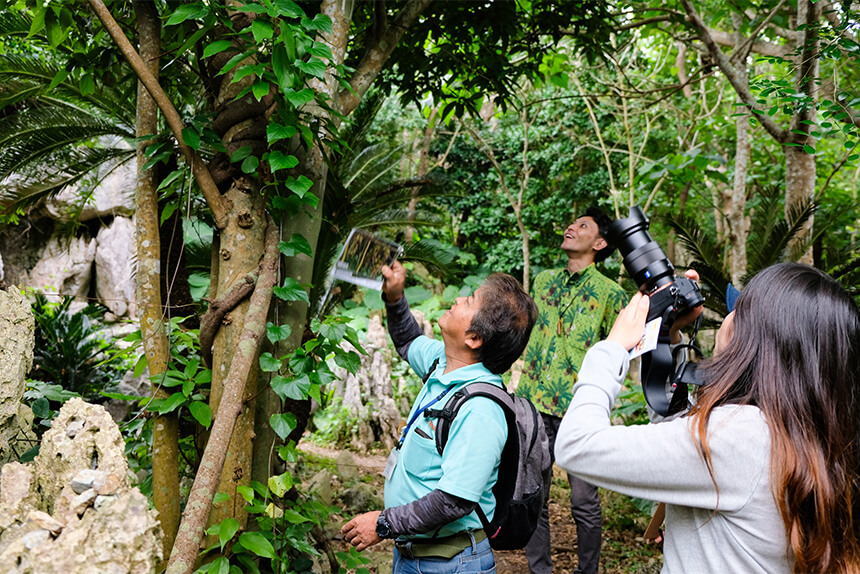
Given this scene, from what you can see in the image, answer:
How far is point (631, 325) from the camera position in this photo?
1.25m

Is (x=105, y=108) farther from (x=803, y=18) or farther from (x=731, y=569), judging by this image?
(x=803, y=18)

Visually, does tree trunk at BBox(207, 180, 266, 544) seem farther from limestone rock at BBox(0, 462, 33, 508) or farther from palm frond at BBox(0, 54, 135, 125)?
palm frond at BBox(0, 54, 135, 125)

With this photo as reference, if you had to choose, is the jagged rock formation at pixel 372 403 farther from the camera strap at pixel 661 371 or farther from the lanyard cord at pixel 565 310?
the camera strap at pixel 661 371

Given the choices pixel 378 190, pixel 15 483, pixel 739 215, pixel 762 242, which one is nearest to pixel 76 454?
pixel 15 483

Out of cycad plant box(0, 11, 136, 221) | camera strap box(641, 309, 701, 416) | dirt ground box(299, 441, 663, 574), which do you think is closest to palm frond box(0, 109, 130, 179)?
cycad plant box(0, 11, 136, 221)

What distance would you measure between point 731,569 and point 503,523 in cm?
75

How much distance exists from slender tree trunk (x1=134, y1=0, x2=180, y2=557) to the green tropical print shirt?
1.74m

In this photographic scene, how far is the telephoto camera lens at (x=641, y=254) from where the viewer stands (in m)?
1.32

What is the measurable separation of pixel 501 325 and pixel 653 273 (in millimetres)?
547

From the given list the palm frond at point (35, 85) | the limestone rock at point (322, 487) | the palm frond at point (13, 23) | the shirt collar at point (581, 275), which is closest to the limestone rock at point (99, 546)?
the palm frond at point (35, 85)

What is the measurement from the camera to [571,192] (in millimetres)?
10852

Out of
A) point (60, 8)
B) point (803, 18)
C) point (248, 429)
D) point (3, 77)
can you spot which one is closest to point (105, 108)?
point (3, 77)

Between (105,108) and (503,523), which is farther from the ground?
(105,108)

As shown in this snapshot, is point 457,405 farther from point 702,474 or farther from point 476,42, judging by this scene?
point 476,42
